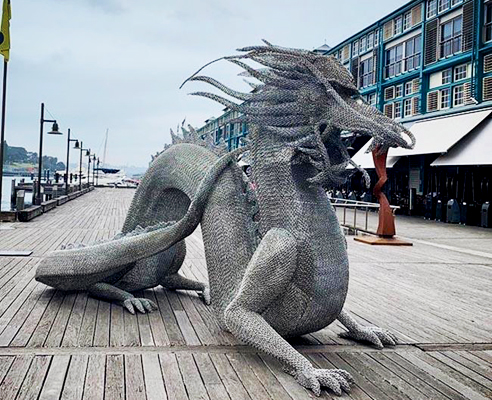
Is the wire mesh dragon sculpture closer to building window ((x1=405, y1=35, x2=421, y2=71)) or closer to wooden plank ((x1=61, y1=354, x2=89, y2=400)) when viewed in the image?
wooden plank ((x1=61, y1=354, x2=89, y2=400))

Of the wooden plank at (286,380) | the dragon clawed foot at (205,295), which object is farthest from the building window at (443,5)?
the wooden plank at (286,380)

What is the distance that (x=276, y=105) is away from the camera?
3975mm

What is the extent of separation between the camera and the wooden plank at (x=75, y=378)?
3.14 meters

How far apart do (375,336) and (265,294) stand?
1.14 m

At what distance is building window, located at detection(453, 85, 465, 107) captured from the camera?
1945cm

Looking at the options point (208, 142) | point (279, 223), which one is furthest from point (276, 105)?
point (208, 142)

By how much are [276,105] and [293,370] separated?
1.75 meters

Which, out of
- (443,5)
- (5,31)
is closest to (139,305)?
(5,31)

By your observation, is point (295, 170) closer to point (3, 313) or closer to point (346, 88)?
point (346, 88)

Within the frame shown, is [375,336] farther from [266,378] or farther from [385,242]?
[385,242]

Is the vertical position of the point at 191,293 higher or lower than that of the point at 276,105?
lower

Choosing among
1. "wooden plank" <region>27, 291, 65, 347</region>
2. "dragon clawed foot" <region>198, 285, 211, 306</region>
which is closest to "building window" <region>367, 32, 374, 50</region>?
"dragon clawed foot" <region>198, 285, 211, 306</region>

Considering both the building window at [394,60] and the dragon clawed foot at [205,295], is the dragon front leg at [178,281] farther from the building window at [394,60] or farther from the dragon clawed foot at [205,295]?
the building window at [394,60]

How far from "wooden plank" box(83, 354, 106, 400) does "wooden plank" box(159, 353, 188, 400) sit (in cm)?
36
